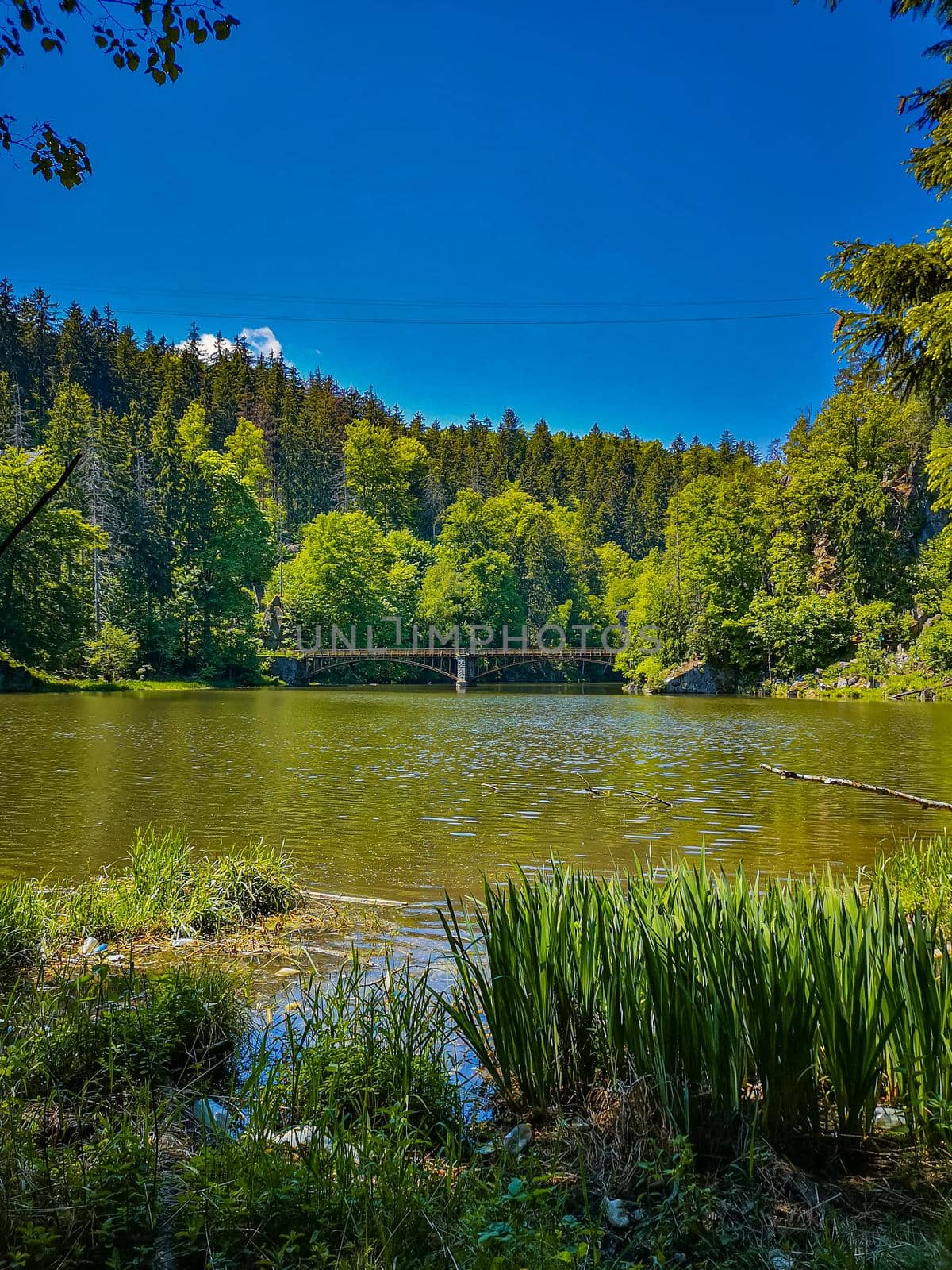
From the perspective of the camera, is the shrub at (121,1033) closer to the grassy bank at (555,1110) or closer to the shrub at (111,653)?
the grassy bank at (555,1110)

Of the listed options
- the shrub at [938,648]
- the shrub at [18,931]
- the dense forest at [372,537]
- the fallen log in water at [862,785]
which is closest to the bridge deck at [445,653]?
the dense forest at [372,537]

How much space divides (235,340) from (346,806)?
408 feet

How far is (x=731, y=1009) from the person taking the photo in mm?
2957

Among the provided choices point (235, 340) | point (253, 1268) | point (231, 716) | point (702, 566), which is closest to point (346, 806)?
point (253, 1268)

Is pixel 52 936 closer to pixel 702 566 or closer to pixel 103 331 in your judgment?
pixel 702 566

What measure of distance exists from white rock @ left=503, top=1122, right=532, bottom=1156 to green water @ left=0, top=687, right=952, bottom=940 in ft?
8.36

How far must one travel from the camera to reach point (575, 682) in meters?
79.4

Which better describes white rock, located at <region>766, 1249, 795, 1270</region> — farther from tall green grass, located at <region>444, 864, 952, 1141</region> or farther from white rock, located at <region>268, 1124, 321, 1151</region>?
white rock, located at <region>268, 1124, 321, 1151</region>

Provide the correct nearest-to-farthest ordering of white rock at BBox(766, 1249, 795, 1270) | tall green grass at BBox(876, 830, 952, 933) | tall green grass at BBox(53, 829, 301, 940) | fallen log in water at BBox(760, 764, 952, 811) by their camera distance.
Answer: white rock at BBox(766, 1249, 795, 1270), fallen log in water at BBox(760, 764, 952, 811), tall green grass at BBox(876, 830, 952, 933), tall green grass at BBox(53, 829, 301, 940)

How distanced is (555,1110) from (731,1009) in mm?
846

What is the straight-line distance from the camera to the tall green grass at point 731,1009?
2873mm

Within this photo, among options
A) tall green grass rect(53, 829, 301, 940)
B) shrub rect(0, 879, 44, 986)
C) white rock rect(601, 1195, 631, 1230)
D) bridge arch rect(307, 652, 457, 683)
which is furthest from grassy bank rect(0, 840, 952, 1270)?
bridge arch rect(307, 652, 457, 683)

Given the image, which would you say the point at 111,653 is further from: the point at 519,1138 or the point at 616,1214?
the point at 616,1214

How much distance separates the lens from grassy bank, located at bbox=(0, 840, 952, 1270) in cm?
232
